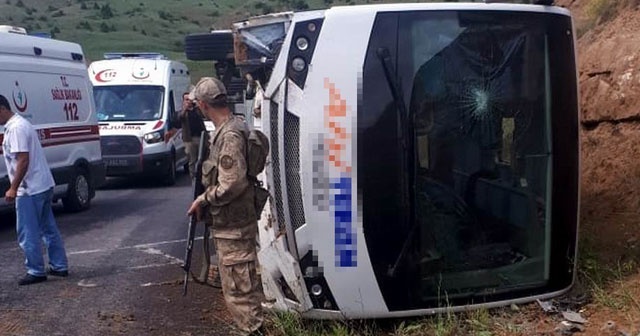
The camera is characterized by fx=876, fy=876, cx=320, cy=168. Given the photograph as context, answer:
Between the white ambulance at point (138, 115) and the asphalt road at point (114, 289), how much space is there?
3857 millimetres

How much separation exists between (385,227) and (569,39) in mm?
1737

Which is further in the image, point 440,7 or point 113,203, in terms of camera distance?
point 113,203

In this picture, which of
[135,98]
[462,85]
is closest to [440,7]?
[462,85]

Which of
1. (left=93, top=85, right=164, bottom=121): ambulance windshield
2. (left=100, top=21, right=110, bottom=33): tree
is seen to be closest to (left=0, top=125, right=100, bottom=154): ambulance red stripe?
(left=93, top=85, right=164, bottom=121): ambulance windshield

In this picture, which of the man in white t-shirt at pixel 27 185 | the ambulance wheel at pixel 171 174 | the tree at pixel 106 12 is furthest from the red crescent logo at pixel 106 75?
the tree at pixel 106 12

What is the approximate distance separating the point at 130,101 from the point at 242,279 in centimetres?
1200

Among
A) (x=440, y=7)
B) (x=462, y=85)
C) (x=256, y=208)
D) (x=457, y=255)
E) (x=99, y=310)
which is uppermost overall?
(x=440, y=7)

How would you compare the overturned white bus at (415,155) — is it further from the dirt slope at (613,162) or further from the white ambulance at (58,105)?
the white ambulance at (58,105)

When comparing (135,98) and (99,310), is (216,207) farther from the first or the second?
(135,98)

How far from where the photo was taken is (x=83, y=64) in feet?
45.2

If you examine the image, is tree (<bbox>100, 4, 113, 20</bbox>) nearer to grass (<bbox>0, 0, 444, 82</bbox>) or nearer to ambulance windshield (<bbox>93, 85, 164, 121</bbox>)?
grass (<bbox>0, 0, 444, 82</bbox>)

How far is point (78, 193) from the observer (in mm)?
13266

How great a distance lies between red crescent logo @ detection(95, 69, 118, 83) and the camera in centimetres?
1708

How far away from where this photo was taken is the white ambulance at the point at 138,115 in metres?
16.4
